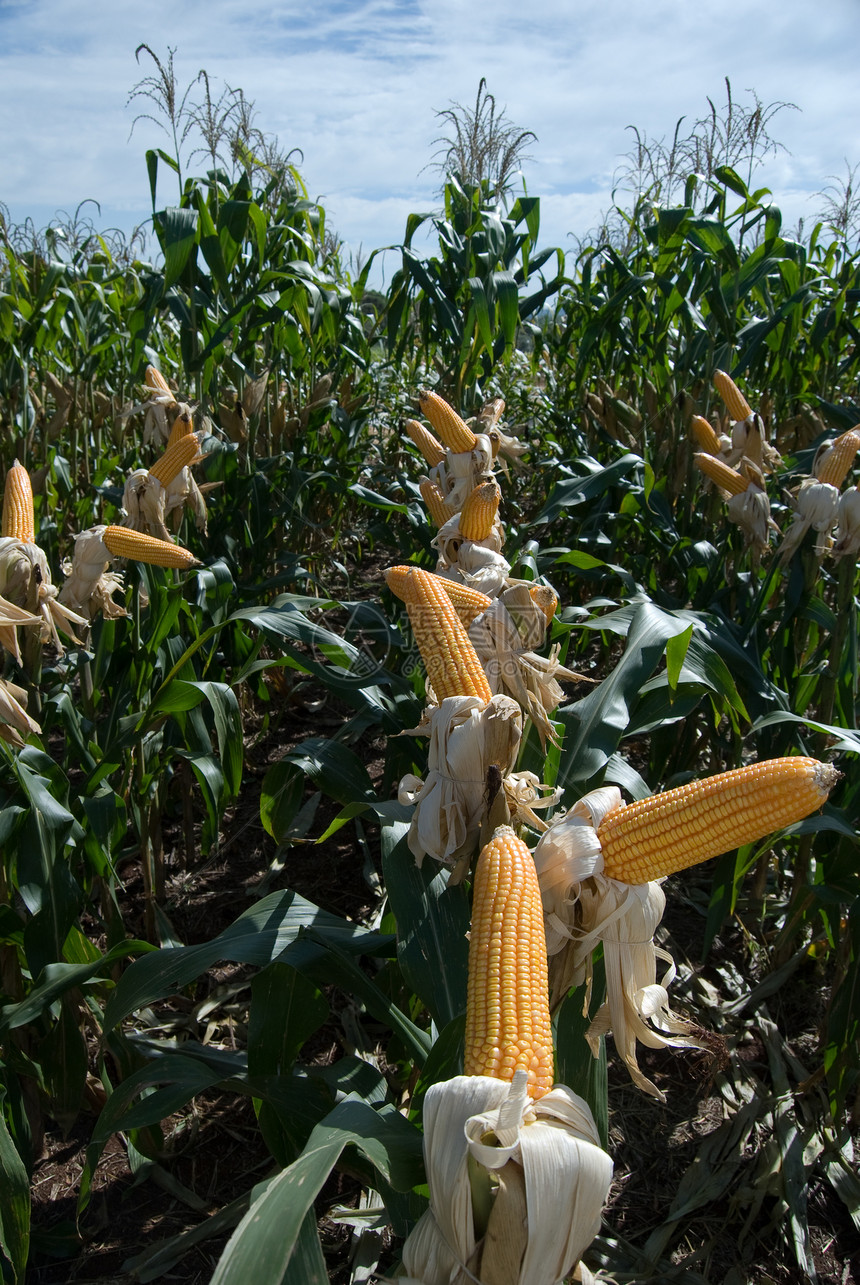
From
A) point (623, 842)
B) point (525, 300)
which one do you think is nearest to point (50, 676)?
point (623, 842)

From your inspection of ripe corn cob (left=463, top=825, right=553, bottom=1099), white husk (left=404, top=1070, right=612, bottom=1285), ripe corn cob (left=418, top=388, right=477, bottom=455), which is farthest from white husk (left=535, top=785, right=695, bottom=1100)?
ripe corn cob (left=418, top=388, right=477, bottom=455)

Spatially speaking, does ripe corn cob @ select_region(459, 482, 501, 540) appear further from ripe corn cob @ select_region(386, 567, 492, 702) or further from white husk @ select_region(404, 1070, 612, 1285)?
white husk @ select_region(404, 1070, 612, 1285)

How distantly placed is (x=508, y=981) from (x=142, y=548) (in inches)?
80.9

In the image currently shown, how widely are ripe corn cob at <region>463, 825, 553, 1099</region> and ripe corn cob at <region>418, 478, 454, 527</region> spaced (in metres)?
2.18

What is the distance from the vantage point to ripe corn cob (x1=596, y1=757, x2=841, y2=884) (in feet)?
4.38

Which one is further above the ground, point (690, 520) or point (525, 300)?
point (525, 300)

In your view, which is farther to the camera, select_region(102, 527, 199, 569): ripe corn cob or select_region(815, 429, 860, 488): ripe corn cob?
select_region(815, 429, 860, 488): ripe corn cob

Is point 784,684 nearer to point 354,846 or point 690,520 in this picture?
point 690,520

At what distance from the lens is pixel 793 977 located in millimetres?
3379

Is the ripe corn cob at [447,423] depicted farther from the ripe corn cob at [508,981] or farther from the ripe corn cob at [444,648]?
the ripe corn cob at [508,981]

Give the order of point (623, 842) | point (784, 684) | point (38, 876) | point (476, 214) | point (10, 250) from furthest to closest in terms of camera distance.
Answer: point (10, 250)
point (476, 214)
point (784, 684)
point (38, 876)
point (623, 842)

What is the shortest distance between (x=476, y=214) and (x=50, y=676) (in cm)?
431

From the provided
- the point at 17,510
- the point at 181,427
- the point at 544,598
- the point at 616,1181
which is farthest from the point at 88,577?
the point at 616,1181

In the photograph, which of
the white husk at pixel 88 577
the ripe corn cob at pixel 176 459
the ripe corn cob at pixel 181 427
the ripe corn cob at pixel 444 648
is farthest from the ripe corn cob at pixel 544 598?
the ripe corn cob at pixel 181 427
